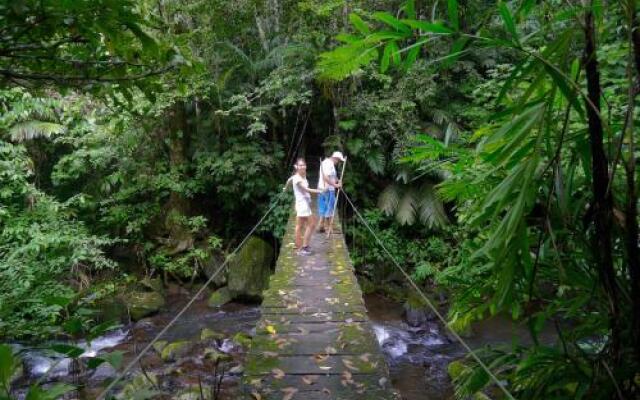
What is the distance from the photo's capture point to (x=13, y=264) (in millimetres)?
4422

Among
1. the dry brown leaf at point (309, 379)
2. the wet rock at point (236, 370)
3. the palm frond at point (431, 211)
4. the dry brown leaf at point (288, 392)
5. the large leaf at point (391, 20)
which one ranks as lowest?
the wet rock at point (236, 370)

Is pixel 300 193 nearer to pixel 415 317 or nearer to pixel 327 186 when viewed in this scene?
pixel 327 186

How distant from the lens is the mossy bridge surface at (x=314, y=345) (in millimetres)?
2307

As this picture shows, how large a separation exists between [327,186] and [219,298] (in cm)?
357

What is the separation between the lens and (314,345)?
2791 millimetres

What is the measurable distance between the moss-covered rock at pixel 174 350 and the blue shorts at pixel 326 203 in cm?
255

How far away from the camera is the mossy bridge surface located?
231 cm

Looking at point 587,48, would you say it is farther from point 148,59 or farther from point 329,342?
point 329,342

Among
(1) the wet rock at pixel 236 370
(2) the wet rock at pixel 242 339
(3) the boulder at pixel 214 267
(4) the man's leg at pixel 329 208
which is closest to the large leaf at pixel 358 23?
(4) the man's leg at pixel 329 208

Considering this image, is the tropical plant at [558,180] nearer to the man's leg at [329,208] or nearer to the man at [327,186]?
the man at [327,186]

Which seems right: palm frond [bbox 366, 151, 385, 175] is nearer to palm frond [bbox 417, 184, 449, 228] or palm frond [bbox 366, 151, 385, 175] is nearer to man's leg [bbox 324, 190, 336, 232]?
palm frond [bbox 417, 184, 449, 228]

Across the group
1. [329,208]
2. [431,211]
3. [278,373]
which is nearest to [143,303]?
[329,208]

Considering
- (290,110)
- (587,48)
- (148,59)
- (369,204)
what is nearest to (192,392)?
(148,59)

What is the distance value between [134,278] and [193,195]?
1910mm
